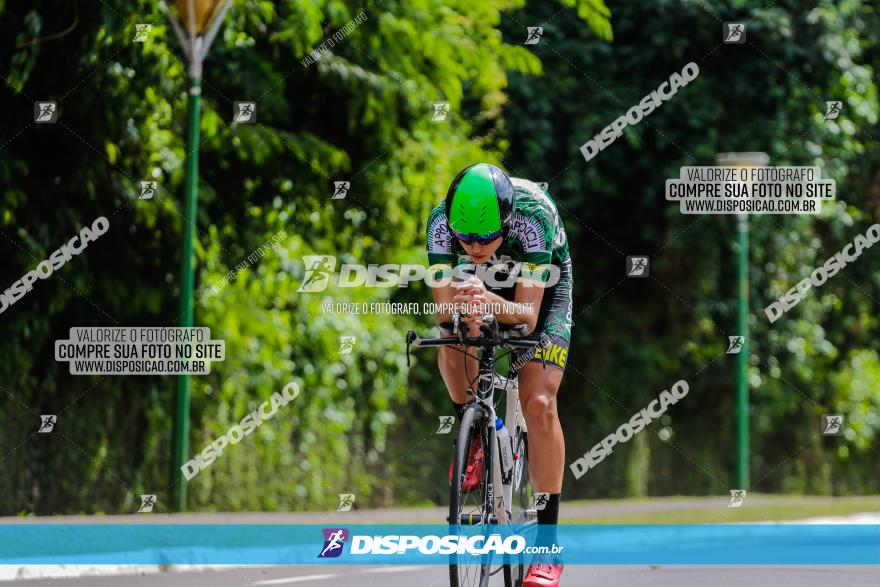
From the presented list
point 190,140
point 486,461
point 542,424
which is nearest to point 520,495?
point 542,424

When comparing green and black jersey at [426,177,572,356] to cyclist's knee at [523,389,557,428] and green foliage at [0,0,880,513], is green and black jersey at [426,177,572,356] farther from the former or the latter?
green foliage at [0,0,880,513]

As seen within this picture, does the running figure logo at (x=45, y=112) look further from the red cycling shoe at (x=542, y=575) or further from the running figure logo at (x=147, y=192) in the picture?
the red cycling shoe at (x=542, y=575)

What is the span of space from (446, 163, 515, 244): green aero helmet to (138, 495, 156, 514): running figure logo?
7.34m

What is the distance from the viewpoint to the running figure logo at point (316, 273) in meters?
15.4

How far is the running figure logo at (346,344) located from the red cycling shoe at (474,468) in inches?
386

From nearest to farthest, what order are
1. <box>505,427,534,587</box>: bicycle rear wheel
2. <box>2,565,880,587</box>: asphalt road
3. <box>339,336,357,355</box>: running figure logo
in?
<box>505,427,534,587</box>: bicycle rear wheel, <box>2,565,880,587</box>: asphalt road, <box>339,336,357,355</box>: running figure logo

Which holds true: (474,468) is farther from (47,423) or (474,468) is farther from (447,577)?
(47,423)

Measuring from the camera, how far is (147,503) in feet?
43.6

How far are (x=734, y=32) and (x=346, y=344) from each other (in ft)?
24.9

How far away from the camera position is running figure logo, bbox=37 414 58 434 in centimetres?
1322

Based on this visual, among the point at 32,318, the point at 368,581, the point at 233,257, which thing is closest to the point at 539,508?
the point at 368,581

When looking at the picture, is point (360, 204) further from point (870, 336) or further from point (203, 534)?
point (870, 336)

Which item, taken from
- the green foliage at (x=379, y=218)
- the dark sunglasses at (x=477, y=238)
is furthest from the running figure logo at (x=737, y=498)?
the dark sunglasses at (x=477, y=238)

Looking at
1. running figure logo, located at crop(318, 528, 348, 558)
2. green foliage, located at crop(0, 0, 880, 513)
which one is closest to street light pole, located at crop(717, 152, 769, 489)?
green foliage, located at crop(0, 0, 880, 513)
